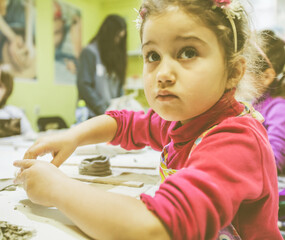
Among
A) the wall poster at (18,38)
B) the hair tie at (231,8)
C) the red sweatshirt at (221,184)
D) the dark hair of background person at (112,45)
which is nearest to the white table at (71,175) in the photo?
the red sweatshirt at (221,184)

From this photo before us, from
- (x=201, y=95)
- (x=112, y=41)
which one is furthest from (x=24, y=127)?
(x=201, y=95)

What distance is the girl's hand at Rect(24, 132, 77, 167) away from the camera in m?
0.77

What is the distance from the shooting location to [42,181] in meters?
0.51

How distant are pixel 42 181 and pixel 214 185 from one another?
313 mm

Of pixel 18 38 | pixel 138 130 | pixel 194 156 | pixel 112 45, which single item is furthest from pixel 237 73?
pixel 18 38

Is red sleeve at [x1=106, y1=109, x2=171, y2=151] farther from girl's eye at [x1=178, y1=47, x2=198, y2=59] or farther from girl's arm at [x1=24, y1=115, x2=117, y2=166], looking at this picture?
girl's eye at [x1=178, y1=47, x2=198, y2=59]

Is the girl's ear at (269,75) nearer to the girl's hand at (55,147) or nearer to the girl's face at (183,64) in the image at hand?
the girl's face at (183,64)

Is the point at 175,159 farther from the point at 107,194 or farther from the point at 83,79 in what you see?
the point at 83,79

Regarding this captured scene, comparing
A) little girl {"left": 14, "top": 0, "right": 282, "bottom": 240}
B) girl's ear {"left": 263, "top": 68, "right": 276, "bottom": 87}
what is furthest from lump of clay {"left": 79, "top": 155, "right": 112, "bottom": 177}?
girl's ear {"left": 263, "top": 68, "right": 276, "bottom": 87}

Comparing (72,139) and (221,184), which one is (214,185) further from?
(72,139)

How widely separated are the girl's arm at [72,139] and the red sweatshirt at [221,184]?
13.6 inches

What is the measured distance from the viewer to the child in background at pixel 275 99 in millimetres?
1148

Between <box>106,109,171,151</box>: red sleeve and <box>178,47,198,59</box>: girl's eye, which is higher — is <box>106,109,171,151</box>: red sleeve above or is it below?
below

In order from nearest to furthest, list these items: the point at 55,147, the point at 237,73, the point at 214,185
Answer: the point at 214,185
the point at 237,73
the point at 55,147
